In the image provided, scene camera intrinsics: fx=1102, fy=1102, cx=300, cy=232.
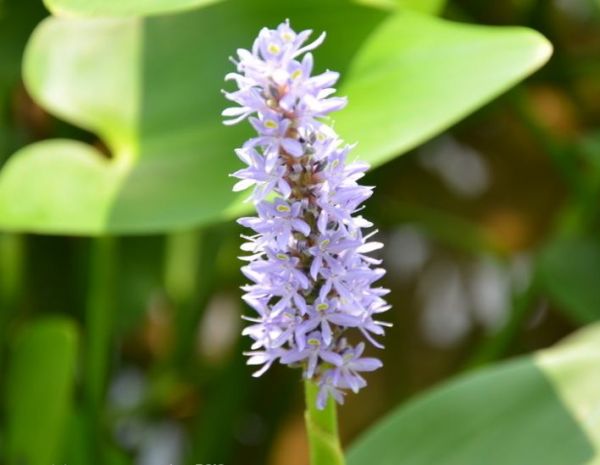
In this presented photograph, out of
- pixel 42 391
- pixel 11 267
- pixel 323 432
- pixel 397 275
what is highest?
pixel 323 432

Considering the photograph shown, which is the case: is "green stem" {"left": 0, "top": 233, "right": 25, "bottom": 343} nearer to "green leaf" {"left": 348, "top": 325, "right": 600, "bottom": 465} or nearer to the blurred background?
the blurred background

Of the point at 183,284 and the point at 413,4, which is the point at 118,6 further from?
the point at 183,284

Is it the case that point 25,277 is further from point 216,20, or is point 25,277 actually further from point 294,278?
point 294,278

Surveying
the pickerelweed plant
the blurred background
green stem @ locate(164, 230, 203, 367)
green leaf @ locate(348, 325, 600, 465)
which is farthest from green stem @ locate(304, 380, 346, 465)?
green stem @ locate(164, 230, 203, 367)

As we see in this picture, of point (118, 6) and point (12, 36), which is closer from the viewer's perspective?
point (118, 6)

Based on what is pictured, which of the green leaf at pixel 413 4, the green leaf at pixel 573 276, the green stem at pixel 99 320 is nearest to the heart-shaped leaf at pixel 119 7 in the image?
the green leaf at pixel 413 4

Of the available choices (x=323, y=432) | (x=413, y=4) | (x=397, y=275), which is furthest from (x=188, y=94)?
(x=397, y=275)
